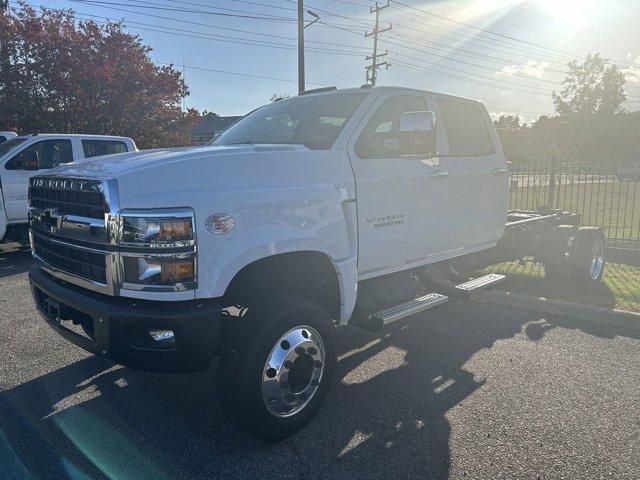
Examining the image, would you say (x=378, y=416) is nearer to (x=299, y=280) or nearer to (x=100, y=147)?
(x=299, y=280)

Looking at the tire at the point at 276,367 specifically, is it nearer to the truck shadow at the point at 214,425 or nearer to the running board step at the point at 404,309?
the truck shadow at the point at 214,425

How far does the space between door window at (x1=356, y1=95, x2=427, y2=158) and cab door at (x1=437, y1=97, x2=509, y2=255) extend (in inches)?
20.9

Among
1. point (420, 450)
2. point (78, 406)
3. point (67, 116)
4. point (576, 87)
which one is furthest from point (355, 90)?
point (576, 87)

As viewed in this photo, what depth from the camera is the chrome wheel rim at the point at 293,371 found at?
2982mm

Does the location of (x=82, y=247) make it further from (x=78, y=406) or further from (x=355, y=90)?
(x=355, y=90)

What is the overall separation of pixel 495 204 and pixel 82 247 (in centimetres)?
410

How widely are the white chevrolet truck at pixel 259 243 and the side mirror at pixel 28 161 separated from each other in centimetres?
636

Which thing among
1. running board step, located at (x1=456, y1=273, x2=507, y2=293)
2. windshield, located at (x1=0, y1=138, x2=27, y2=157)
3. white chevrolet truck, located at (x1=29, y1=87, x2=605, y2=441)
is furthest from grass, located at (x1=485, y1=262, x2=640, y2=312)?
windshield, located at (x1=0, y1=138, x2=27, y2=157)

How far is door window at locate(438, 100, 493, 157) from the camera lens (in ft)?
15.9

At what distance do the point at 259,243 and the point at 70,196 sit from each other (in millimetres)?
1220

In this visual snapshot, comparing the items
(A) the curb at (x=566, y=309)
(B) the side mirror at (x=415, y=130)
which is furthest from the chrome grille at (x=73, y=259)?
(A) the curb at (x=566, y=309)

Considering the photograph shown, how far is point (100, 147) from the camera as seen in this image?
10305 mm

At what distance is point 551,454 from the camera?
296 cm

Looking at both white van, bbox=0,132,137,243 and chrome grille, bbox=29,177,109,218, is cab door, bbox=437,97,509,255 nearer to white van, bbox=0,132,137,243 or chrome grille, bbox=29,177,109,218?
chrome grille, bbox=29,177,109,218
